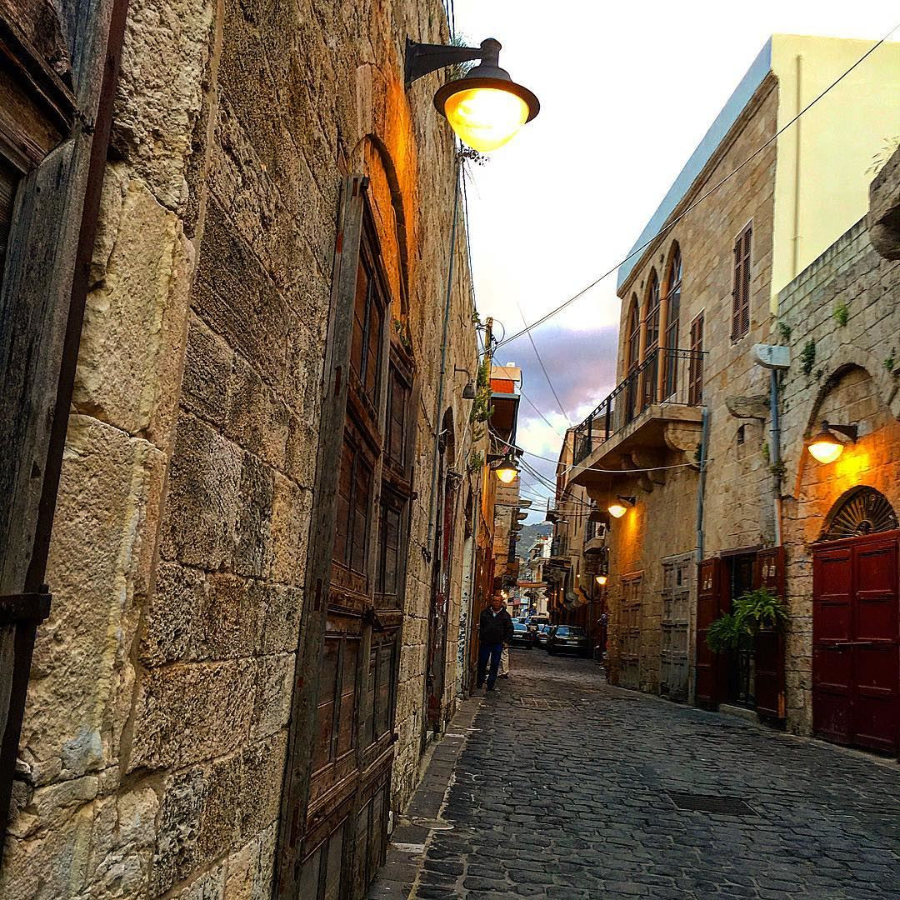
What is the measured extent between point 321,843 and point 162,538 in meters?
1.78

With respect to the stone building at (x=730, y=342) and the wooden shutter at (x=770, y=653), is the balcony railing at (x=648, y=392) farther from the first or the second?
the wooden shutter at (x=770, y=653)

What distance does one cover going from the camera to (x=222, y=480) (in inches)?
76.5

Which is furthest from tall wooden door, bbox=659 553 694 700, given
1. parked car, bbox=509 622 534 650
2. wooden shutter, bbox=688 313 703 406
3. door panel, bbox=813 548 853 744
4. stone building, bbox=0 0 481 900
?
parked car, bbox=509 622 534 650

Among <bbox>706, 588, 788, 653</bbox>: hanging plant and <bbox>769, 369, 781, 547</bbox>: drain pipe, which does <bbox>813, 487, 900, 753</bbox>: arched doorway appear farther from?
<bbox>769, 369, 781, 547</bbox>: drain pipe

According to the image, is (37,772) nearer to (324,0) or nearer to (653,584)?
(324,0)

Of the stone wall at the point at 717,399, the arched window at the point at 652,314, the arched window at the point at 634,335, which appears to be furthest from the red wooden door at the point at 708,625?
the arched window at the point at 634,335

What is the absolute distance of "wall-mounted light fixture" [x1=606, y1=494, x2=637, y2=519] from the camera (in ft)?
63.5

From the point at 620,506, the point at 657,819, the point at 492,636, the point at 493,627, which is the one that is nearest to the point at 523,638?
the point at 620,506

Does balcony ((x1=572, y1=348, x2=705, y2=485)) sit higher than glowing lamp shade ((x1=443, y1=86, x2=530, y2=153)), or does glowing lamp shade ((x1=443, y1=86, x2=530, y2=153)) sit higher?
balcony ((x1=572, y1=348, x2=705, y2=485))

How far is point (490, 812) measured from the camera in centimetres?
587

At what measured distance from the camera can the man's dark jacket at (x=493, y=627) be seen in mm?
15258

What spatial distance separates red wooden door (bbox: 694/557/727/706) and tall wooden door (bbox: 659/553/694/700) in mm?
632

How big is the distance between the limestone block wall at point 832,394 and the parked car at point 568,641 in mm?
22197

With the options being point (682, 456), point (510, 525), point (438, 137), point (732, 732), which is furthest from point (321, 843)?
point (510, 525)
